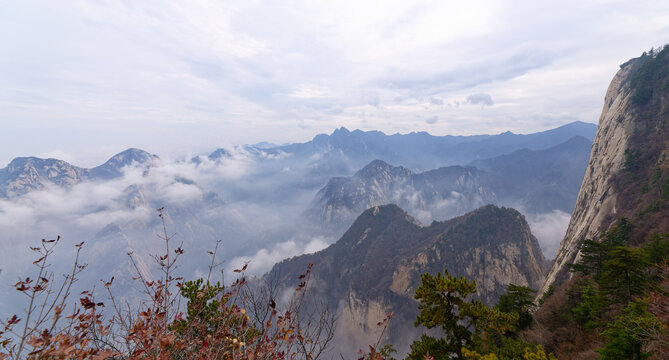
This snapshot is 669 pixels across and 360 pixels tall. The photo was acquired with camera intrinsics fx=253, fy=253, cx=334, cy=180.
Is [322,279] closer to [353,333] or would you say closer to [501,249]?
[353,333]

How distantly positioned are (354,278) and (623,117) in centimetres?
11452

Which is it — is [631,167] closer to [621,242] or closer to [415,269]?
[621,242]

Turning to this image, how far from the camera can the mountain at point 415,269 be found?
100m

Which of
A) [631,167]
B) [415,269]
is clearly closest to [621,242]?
[631,167]

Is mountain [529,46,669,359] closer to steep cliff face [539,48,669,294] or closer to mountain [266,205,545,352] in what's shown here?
steep cliff face [539,48,669,294]

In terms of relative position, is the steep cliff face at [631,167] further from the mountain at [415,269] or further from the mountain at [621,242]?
the mountain at [415,269]

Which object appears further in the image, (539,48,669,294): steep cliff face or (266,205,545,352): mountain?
(266,205,545,352): mountain

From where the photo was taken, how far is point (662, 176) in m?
41.5

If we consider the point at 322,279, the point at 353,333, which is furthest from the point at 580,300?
the point at 322,279

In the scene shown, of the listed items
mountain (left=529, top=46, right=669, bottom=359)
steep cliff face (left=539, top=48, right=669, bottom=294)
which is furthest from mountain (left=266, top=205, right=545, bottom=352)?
mountain (left=529, top=46, right=669, bottom=359)

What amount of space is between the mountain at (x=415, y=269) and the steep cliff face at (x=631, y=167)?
147 ft

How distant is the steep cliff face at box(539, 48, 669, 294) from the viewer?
40000 mm

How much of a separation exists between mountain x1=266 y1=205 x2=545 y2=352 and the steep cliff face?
44948 mm

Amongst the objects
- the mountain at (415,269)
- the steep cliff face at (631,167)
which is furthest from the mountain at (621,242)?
the mountain at (415,269)
